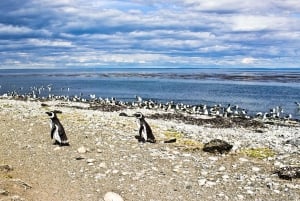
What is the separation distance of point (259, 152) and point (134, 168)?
619cm

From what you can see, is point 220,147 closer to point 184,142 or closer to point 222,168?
point 222,168

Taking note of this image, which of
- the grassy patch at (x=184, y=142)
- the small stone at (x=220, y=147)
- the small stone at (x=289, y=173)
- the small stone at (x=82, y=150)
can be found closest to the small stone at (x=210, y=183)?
the small stone at (x=289, y=173)

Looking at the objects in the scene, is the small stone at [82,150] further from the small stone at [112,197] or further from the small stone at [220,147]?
the small stone at [112,197]

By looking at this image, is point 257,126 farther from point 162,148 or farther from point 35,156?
point 35,156

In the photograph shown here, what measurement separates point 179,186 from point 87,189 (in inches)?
108

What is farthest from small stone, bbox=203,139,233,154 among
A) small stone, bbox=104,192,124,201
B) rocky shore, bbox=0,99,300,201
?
small stone, bbox=104,192,124,201

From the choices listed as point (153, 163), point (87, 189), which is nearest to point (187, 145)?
point (153, 163)

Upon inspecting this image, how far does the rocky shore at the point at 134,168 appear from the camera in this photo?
533 inches

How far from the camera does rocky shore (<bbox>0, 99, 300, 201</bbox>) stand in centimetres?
1355

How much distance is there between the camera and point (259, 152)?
1939cm

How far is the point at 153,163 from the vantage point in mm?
16453

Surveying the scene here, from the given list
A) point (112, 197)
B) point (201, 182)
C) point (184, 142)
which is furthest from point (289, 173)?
point (184, 142)

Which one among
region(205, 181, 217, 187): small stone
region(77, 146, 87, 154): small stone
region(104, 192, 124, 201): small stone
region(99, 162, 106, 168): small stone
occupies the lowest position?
region(104, 192, 124, 201): small stone

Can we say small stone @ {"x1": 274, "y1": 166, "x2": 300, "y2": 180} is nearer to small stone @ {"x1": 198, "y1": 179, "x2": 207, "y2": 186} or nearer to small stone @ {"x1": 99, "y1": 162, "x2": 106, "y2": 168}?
small stone @ {"x1": 198, "y1": 179, "x2": 207, "y2": 186}
